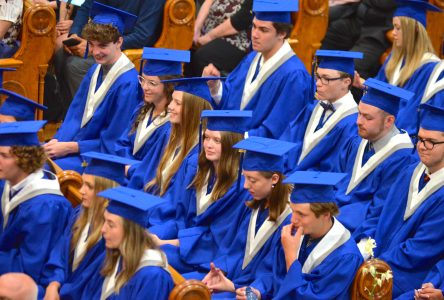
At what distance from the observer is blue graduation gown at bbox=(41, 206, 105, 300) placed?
555 centimetres

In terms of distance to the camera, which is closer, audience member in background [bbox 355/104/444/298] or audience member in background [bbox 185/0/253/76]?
audience member in background [bbox 355/104/444/298]

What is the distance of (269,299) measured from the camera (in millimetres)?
5652

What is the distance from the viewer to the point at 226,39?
8.87m

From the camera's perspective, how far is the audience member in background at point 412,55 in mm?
8164

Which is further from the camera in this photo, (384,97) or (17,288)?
(384,97)

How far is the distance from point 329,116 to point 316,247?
201 centimetres

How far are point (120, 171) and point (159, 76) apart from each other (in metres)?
1.70

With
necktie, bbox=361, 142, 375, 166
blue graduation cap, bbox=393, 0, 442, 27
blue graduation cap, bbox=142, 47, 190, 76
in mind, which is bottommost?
necktie, bbox=361, 142, 375, 166

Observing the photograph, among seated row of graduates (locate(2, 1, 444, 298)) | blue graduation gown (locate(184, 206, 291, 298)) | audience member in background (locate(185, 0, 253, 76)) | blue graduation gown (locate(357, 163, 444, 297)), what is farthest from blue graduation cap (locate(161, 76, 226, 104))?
audience member in background (locate(185, 0, 253, 76))

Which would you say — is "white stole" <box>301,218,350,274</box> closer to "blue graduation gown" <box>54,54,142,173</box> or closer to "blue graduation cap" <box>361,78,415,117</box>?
"blue graduation cap" <box>361,78,415,117</box>

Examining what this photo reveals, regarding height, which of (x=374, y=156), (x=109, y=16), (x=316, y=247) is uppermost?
(x=109, y=16)

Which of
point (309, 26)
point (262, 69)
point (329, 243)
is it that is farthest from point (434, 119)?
point (309, 26)

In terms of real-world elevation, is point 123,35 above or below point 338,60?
below

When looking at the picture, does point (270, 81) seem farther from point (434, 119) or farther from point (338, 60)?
point (434, 119)
